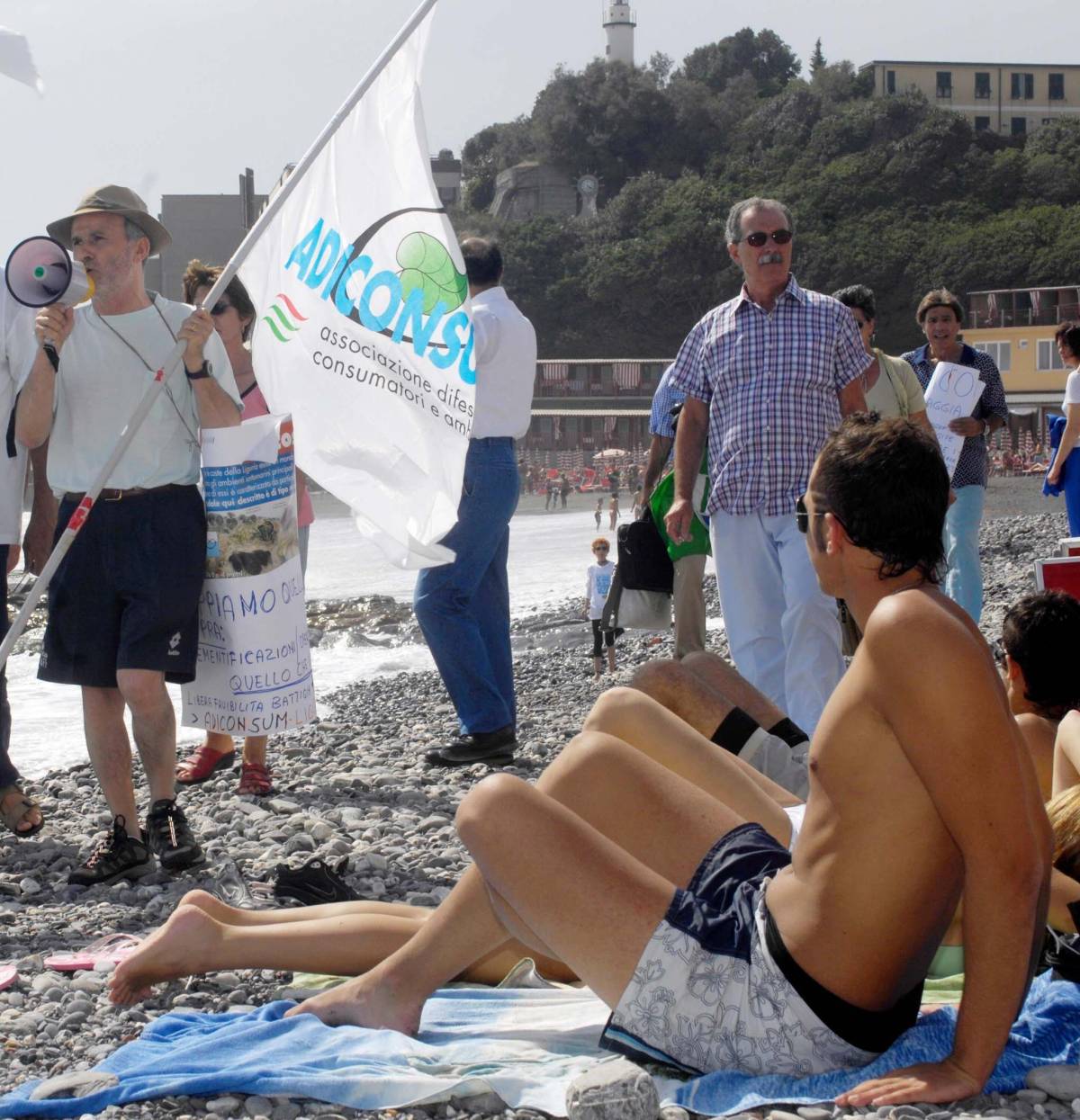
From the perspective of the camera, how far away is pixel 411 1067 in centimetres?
266

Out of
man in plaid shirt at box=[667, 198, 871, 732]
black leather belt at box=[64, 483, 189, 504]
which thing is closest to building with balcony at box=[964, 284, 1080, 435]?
man in plaid shirt at box=[667, 198, 871, 732]

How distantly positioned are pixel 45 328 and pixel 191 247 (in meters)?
58.7

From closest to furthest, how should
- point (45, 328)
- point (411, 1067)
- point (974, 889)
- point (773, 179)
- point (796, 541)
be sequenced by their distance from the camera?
point (974, 889) < point (411, 1067) < point (45, 328) < point (796, 541) < point (773, 179)

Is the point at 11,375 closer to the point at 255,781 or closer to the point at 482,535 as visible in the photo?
the point at 255,781

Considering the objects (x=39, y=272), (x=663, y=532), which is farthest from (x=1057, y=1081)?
(x=663, y=532)

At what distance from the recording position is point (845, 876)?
2400 millimetres

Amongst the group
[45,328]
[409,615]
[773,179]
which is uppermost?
[773,179]

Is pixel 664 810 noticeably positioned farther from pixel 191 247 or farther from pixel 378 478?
pixel 191 247

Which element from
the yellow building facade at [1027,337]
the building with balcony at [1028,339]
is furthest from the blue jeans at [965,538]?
the yellow building facade at [1027,337]

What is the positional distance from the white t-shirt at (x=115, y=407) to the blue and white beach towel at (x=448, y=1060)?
195cm

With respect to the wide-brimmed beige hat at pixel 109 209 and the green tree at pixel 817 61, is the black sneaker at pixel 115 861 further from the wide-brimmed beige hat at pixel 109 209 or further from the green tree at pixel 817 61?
the green tree at pixel 817 61

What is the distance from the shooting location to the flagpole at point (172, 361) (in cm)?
417

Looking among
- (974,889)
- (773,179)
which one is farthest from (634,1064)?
(773,179)

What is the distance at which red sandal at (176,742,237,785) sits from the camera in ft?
19.6
